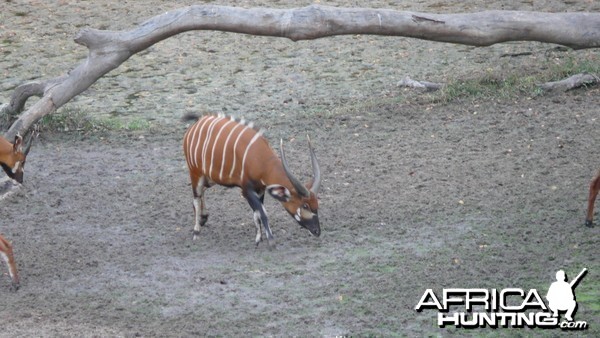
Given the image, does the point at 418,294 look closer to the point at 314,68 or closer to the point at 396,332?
the point at 396,332

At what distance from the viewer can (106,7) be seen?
47.3 feet

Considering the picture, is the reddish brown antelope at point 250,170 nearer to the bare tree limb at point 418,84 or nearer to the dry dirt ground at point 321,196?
the dry dirt ground at point 321,196

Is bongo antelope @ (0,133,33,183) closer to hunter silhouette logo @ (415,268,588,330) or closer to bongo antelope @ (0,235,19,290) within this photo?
bongo antelope @ (0,235,19,290)

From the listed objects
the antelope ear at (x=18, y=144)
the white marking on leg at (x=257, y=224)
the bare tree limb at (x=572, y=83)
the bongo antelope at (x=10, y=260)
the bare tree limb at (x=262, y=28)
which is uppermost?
the bare tree limb at (x=262, y=28)

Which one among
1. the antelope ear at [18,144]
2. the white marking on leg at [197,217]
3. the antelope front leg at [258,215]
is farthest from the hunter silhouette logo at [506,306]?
the antelope ear at [18,144]

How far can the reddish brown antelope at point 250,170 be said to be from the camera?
8.07 metres

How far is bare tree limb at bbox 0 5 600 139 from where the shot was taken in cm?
1026

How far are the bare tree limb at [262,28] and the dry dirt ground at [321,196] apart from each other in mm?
624

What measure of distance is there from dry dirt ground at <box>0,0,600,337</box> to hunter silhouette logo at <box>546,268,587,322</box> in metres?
0.11

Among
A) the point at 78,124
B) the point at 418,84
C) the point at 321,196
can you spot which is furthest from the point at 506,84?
the point at 78,124

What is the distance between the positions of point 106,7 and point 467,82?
546 cm

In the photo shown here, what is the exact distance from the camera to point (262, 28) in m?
10.3

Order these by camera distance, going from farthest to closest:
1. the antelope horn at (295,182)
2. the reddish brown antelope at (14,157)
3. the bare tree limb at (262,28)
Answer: the bare tree limb at (262,28), the reddish brown antelope at (14,157), the antelope horn at (295,182)

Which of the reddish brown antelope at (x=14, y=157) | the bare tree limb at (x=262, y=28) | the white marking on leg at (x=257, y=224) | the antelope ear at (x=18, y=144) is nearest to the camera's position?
the white marking on leg at (x=257, y=224)
